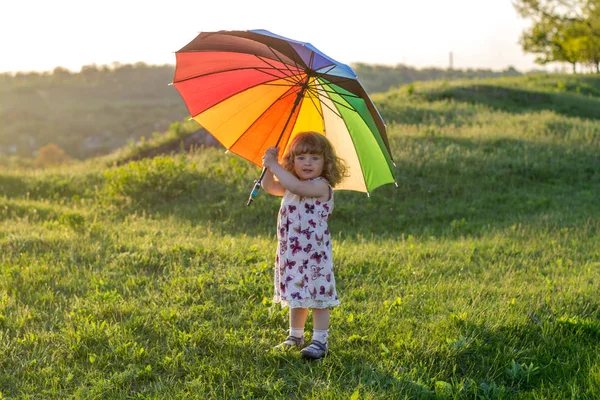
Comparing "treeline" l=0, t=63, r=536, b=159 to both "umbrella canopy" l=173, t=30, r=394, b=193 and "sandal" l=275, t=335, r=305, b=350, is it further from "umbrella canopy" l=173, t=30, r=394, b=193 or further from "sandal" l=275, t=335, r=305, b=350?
"sandal" l=275, t=335, r=305, b=350

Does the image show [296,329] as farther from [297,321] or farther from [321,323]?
[321,323]

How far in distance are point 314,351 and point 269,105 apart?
2.10 metres

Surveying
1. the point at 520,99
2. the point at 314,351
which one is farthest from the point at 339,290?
the point at 520,99

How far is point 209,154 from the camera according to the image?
48.8 feet

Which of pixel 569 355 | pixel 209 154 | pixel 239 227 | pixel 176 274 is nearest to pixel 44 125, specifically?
pixel 209 154

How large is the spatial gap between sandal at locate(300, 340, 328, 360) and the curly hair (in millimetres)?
1276

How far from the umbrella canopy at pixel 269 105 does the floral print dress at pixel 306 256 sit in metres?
0.51

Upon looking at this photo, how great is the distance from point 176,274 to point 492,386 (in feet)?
11.7

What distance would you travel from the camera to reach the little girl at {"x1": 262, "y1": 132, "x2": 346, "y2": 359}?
4504 mm

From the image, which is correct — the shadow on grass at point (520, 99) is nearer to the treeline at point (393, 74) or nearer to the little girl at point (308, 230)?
the little girl at point (308, 230)

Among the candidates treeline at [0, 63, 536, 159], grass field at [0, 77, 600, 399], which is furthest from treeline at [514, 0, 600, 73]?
grass field at [0, 77, 600, 399]

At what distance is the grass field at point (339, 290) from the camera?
434 cm

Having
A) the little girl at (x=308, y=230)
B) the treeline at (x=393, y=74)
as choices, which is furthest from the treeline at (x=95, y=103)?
the little girl at (x=308, y=230)

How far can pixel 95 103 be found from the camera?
62.2 metres
